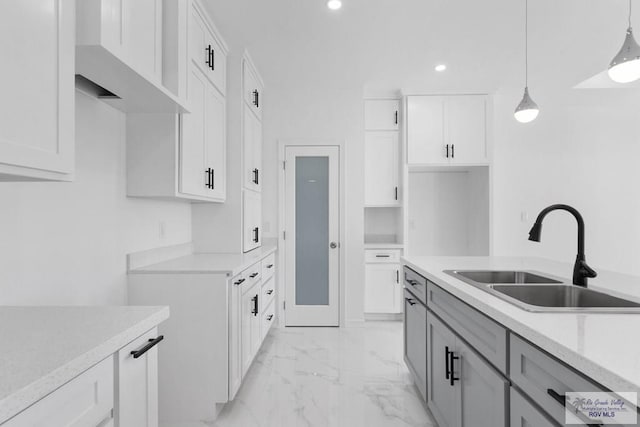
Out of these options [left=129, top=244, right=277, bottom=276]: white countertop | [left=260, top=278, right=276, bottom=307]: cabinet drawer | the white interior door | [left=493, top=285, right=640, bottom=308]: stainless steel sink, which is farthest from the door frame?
[left=493, top=285, right=640, bottom=308]: stainless steel sink

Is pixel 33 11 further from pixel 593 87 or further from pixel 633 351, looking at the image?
pixel 593 87

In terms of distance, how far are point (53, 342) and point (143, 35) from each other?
1.24m

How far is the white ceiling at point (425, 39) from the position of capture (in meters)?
2.54

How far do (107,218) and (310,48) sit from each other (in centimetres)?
221

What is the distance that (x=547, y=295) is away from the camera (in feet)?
5.33

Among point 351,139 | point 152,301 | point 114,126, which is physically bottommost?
point 152,301

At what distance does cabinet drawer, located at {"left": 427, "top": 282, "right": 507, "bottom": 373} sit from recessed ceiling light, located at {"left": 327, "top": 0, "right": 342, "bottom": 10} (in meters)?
1.97

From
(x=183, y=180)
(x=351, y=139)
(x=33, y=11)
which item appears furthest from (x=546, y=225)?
(x=33, y=11)

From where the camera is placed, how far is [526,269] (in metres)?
2.06

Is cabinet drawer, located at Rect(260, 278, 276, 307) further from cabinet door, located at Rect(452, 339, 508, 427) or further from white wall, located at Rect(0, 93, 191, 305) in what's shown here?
cabinet door, located at Rect(452, 339, 508, 427)

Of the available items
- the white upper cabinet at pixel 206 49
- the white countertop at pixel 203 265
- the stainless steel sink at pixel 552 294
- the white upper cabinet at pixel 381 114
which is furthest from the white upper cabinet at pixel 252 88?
the stainless steel sink at pixel 552 294

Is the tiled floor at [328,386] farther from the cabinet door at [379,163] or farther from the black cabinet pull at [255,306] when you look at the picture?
the cabinet door at [379,163]

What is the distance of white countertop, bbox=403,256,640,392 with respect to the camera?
743mm

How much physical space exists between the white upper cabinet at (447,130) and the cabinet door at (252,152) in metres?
1.69
